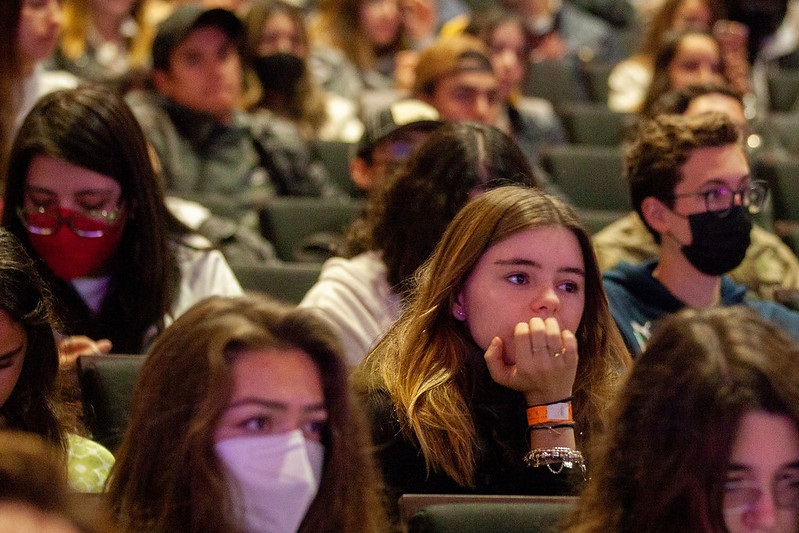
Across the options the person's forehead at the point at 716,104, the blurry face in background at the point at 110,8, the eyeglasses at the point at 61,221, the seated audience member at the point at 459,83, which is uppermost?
the blurry face in background at the point at 110,8

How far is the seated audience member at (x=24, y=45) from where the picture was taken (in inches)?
158

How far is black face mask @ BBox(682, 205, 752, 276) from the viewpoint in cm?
297

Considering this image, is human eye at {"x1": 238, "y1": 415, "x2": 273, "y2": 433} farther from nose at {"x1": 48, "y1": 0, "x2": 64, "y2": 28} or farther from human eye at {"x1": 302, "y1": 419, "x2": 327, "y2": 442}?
nose at {"x1": 48, "y1": 0, "x2": 64, "y2": 28}

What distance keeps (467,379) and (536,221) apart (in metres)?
0.31

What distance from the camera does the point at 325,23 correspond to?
5.83 m

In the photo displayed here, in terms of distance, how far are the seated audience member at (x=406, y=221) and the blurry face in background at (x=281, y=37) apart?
201 centimetres

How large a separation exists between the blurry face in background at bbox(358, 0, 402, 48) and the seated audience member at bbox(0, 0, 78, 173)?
1786 mm

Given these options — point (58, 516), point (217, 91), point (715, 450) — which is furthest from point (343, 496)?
point (217, 91)

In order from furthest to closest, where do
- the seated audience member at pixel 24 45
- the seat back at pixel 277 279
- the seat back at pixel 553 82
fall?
the seat back at pixel 553 82, the seated audience member at pixel 24 45, the seat back at pixel 277 279

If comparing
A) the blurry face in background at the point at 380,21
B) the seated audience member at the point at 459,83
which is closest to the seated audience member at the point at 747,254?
the seated audience member at the point at 459,83

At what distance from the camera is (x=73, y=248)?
275cm

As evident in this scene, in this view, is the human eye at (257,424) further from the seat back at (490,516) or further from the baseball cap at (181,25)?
the baseball cap at (181,25)

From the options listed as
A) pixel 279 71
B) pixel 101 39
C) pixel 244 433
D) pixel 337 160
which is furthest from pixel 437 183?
pixel 101 39

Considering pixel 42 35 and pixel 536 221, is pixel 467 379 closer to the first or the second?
pixel 536 221
